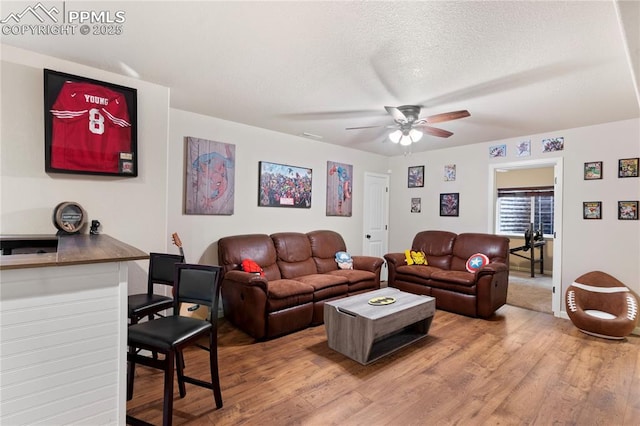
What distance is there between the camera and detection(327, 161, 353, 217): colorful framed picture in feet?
17.1

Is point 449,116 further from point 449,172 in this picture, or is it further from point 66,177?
point 66,177

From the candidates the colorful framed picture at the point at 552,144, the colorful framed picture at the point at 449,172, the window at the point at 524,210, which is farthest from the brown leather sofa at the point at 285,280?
the window at the point at 524,210

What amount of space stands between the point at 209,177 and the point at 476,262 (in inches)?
153

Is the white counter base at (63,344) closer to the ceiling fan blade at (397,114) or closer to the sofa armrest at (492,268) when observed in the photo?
the ceiling fan blade at (397,114)

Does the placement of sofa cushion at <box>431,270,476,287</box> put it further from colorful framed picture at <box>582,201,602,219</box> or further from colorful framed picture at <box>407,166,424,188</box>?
colorful framed picture at <box>407,166,424,188</box>

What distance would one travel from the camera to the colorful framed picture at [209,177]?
3629 millimetres

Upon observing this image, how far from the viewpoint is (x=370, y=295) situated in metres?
3.38

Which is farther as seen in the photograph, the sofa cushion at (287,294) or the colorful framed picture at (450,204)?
the colorful framed picture at (450,204)

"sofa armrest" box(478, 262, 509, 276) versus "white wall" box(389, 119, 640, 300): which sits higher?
"white wall" box(389, 119, 640, 300)

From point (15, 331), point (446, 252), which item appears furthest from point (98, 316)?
point (446, 252)

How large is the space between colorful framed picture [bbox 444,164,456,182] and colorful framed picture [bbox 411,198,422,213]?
0.62 metres

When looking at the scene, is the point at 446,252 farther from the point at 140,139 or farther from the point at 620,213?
the point at 140,139

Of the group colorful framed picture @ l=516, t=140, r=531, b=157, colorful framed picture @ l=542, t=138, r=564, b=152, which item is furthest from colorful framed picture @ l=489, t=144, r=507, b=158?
colorful framed picture @ l=542, t=138, r=564, b=152

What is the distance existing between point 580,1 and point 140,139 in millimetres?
3304
